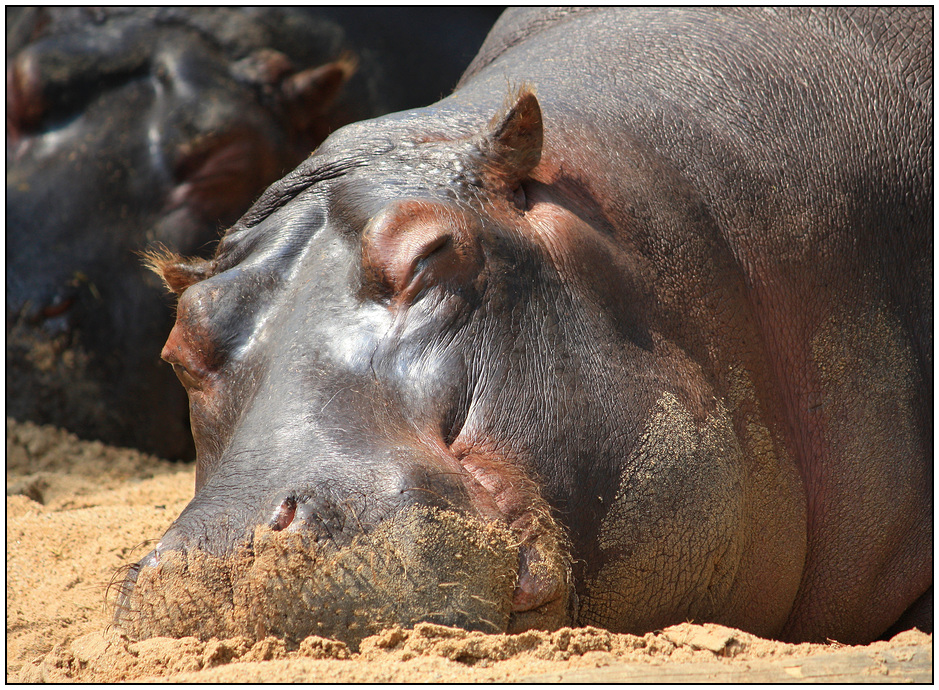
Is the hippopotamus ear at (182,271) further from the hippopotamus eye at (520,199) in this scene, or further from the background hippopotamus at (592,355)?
the hippopotamus eye at (520,199)

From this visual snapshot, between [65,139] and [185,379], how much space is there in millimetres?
3860

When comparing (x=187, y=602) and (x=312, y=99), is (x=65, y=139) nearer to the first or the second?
(x=312, y=99)

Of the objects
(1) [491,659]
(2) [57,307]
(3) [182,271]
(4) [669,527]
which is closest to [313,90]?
(2) [57,307]

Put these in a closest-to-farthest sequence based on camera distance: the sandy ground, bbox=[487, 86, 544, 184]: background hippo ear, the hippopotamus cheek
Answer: the sandy ground < the hippopotamus cheek < bbox=[487, 86, 544, 184]: background hippo ear

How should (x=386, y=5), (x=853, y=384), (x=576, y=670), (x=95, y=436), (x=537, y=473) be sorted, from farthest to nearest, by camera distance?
(x=386, y=5), (x=95, y=436), (x=853, y=384), (x=537, y=473), (x=576, y=670)

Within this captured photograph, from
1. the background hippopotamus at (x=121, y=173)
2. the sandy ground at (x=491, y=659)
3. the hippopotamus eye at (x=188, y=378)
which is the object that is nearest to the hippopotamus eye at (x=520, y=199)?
the hippopotamus eye at (x=188, y=378)

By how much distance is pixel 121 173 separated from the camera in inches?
226

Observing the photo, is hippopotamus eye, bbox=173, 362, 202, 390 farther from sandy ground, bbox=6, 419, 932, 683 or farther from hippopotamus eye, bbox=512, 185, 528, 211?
hippopotamus eye, bbox=512, 185, 528, 211

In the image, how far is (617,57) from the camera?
3.15m

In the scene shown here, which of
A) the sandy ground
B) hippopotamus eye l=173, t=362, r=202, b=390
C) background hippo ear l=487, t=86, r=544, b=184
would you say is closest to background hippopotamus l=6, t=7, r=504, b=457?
hippopotamus eye l=173, t=362, r=202, b=390

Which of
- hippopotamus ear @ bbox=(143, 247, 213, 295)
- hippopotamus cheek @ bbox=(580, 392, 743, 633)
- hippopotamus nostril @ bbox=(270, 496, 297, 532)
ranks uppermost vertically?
hippopotamus cheek @ bbox=(580, 392, 743, 633)

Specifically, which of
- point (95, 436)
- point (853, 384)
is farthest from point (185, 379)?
point (95, 436)

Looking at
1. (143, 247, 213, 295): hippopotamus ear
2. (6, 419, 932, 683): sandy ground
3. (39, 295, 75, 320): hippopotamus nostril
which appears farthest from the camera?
(39, 295, 75, 320): hippopotamus nostril

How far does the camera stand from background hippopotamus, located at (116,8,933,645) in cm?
197
